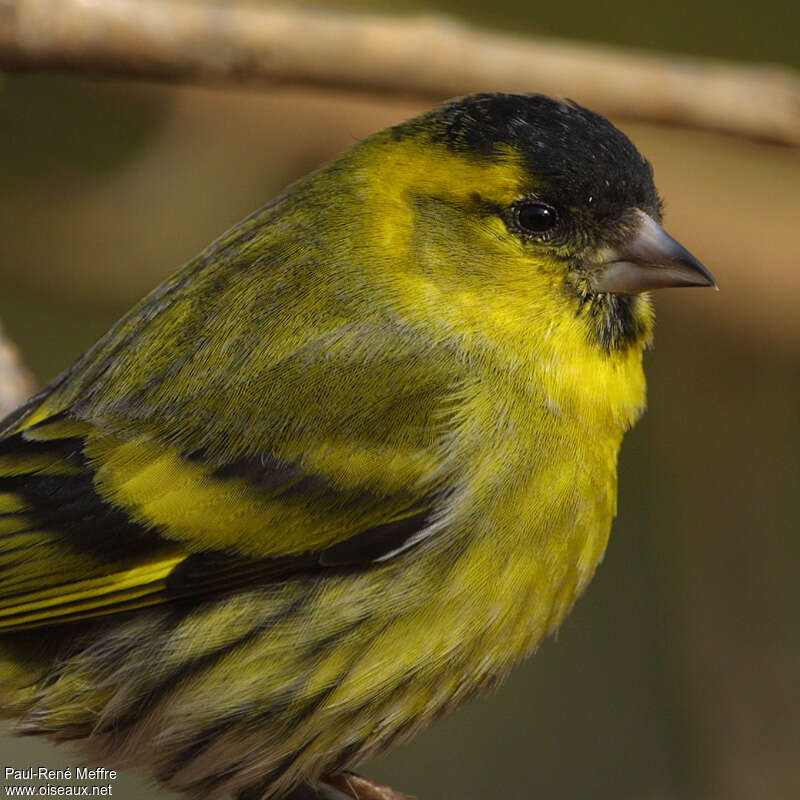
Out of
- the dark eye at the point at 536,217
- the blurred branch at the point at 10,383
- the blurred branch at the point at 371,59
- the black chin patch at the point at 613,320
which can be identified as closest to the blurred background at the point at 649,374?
the blurred branch at the point at 371,59

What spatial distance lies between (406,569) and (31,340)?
3849mm

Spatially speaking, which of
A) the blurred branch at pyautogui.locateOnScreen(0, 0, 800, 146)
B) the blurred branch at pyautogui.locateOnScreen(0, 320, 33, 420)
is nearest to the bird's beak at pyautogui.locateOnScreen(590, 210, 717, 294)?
the blurred branch at pyautogui.locateOnScreen(0, 0, 800, 146)

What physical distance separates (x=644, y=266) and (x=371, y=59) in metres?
1.45

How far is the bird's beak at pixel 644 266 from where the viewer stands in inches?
118

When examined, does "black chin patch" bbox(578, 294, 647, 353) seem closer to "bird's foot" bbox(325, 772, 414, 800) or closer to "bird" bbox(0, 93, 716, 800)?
"bird" bbox(0, 93, 716, 800)

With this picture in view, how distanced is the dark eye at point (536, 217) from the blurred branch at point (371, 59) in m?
1.22

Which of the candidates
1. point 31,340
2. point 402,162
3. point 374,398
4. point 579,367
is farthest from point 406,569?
point 31,340

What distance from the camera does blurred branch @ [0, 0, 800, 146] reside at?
392 centimetres

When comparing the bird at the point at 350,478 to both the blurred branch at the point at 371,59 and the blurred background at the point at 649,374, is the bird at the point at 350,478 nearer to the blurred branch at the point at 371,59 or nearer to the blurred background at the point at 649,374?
the blurred branch at the point at 371,59

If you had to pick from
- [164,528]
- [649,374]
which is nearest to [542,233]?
[164,528]

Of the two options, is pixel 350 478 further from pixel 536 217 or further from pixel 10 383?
pixel 10 383

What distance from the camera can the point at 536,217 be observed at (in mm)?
3029

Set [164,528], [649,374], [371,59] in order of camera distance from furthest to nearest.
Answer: [649,374], [371,59], [164,528]

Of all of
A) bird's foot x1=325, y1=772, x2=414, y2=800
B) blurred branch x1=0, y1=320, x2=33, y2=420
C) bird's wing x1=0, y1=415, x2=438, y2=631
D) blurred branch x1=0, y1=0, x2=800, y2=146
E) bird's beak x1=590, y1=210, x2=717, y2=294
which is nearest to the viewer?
bird's wing x1=0, y1=415, x2=438, y2=631
